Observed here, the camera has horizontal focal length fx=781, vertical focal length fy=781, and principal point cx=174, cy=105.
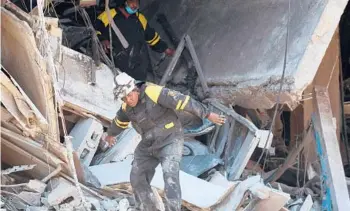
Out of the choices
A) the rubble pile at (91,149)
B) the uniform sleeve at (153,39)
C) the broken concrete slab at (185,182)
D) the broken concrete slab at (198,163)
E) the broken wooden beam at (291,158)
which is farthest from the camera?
the uniform sleeve at (153,39)

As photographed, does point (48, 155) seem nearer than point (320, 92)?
Yes

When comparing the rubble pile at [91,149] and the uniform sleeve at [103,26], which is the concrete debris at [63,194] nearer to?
the rubble pile at [91,149]

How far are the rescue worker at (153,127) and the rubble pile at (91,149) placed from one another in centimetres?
18

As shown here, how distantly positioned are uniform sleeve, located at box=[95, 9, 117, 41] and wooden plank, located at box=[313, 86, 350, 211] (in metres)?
2.70

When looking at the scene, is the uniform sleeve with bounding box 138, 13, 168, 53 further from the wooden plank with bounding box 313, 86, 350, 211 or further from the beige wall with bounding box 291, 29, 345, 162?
the wooden plank with bounding box 313, 86, 350, 211

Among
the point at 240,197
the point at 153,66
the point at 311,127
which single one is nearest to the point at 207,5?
the point at 153,66

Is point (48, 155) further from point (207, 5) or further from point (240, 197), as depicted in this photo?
point (207, 5)

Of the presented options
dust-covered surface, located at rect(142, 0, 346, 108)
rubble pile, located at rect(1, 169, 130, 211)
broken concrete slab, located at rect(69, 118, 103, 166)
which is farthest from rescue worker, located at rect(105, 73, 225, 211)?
dust-covered surface, located at rect(142, 0, 346, 108)

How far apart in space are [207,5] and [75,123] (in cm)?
282

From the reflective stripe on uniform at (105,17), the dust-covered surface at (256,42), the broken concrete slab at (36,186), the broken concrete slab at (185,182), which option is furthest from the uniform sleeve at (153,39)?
the broken concrete slab at (36,186)

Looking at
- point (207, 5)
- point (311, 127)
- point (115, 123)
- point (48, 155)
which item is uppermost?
point (207, 5)

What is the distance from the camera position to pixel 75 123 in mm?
8180

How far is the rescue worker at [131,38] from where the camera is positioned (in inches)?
373

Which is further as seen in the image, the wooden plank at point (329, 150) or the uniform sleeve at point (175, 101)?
the wooden plank at point (329, 150)
